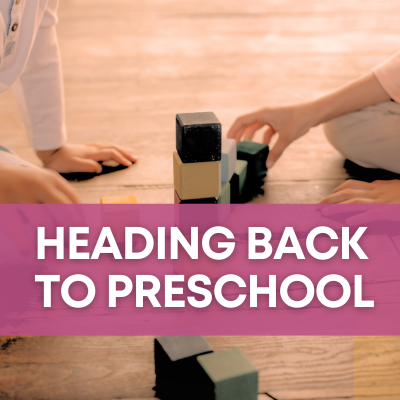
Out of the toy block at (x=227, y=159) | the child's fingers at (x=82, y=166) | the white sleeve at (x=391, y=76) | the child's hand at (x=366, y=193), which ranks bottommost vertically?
the child's hand at (x=366, y=193)

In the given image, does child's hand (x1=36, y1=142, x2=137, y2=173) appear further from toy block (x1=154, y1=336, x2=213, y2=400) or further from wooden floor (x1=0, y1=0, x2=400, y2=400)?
toy block (x1=154, y1=336, x2=213, y2=400)

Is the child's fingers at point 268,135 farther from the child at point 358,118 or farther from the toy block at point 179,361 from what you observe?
the toy block at point 179,361

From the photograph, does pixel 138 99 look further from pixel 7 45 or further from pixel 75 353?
pixel 75 353

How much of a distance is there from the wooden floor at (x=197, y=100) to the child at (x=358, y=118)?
9 centimetres

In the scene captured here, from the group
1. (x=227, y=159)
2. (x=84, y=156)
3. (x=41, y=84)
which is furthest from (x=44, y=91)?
(x=227, y=159)

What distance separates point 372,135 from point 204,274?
664mm

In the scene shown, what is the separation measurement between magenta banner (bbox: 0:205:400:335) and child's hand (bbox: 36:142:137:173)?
0.82ft

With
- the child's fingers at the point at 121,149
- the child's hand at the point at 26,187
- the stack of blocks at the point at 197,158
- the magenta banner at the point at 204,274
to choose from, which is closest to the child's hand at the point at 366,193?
the magenta banner at the point at 204,274

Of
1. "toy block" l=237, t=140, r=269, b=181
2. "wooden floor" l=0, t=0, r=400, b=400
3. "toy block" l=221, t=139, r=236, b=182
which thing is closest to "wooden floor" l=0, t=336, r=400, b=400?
"wooden floor" l=0, t=0, r=400, b=400

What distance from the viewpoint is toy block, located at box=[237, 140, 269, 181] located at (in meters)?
1.33

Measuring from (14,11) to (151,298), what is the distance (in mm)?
609

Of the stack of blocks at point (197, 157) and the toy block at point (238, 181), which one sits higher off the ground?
the stack of blocks at point (197, 157)

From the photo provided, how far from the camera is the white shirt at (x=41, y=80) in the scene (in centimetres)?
114

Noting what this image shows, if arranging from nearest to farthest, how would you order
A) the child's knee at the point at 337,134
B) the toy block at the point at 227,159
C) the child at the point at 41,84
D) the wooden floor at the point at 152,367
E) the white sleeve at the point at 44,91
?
the wooden floor at the point at 152,367 < the child at the point at 41,84 < the toy block at the point at 227,159 < the white sleeve at the point at 44,91 < the child's knee at the point at 337,134
